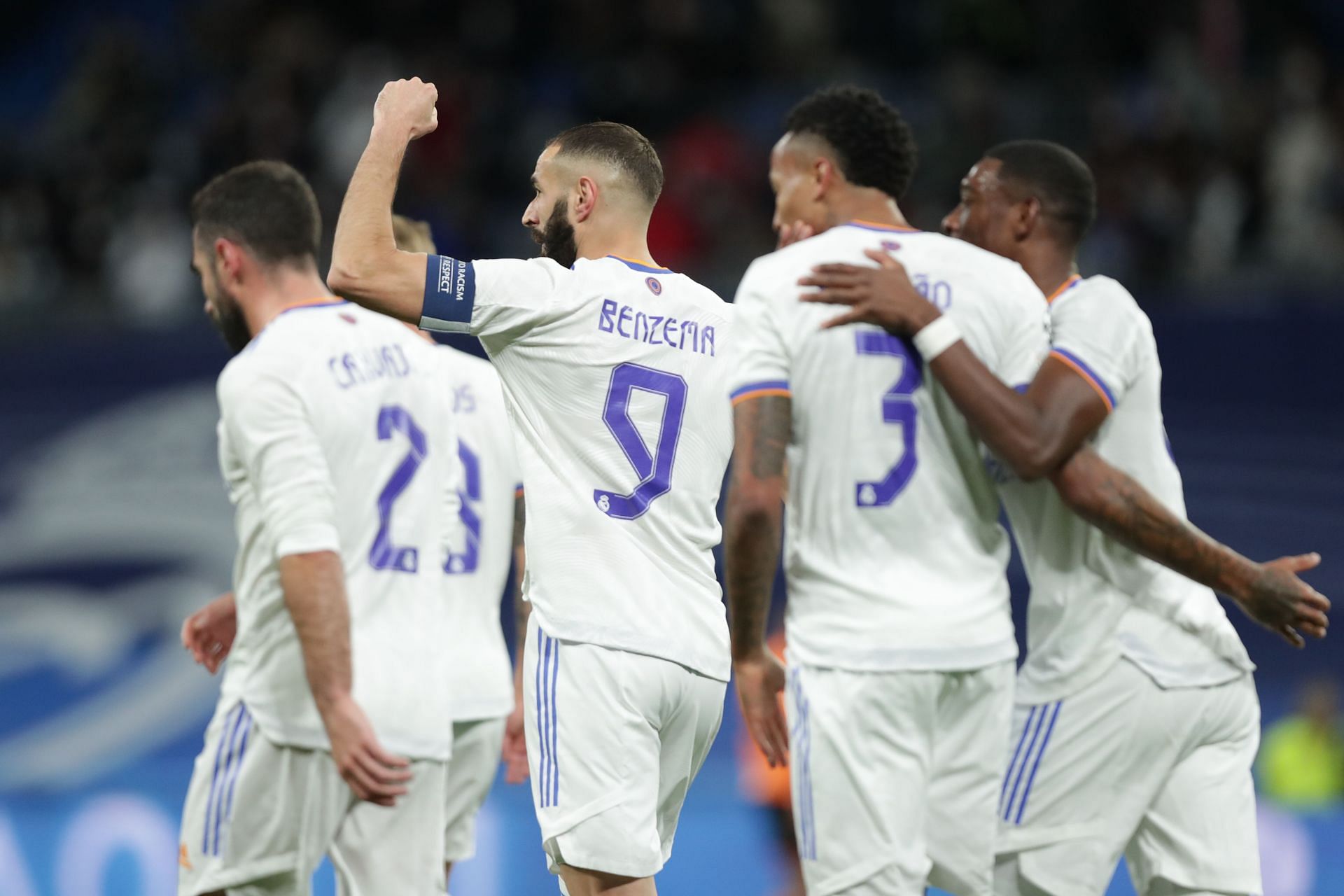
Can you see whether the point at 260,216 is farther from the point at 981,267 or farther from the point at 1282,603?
the point at 1282,603

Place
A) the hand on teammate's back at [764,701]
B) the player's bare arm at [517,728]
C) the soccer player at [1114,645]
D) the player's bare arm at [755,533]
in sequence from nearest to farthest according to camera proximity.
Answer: the player's bare arm at [755,533] < the hand on teammate's back at [764,701] < the soccer player at [1114,645] < the player's bare arm at [517,728]

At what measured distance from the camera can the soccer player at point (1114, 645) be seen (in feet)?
14.3

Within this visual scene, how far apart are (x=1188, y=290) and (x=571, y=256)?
270 inches

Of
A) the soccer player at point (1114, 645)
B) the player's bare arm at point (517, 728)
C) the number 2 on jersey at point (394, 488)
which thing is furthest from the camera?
the player's bare arm at point (517, 728)

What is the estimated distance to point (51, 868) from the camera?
29.1 ft

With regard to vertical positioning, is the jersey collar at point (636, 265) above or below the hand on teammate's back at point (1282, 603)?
above

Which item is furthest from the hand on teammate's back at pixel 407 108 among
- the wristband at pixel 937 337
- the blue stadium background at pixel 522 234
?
the blue stadium background at pixel 522 234

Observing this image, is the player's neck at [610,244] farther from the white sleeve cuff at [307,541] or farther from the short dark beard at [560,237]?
the white sleeve cuff at [307,541]

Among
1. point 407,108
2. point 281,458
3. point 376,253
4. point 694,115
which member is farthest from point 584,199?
point 694,115

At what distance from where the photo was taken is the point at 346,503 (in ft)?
16.1

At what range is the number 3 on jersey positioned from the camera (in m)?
4.60

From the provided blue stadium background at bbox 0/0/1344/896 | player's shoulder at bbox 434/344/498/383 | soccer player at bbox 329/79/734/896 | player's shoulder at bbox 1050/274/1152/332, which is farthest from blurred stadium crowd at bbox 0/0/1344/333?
soccer player at bbox 329/79/734/896

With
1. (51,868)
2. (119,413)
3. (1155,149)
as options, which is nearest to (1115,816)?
(51,868)

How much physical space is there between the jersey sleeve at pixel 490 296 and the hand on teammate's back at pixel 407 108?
40 cm
